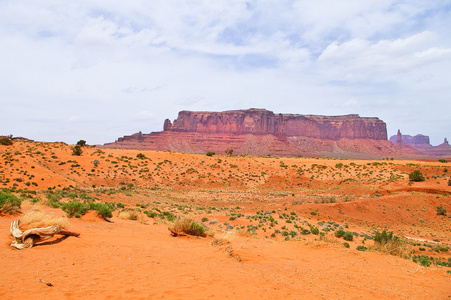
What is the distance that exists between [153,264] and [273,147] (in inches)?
5135

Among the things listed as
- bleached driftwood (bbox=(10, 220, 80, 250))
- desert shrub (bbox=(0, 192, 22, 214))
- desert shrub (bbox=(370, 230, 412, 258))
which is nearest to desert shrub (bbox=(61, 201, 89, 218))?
desert shrub (bbox=(0, 192, 22, 214))

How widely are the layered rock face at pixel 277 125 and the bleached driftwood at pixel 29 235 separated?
144 meters

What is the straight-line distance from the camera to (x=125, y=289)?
5.61 meters

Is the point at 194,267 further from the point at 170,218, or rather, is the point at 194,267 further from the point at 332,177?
the point at 332,177

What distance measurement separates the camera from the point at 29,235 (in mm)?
8367

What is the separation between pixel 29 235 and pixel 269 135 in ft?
471

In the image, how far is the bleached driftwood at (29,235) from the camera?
26.3 ft

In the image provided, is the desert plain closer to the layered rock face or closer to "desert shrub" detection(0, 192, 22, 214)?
"desert shrub" detection(0, 192, 22, 214)

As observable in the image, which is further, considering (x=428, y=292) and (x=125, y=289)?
(x=428, y=292)

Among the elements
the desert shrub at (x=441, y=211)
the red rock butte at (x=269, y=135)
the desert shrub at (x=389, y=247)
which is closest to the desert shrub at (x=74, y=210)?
the desert shrub at (x=389, y=247)

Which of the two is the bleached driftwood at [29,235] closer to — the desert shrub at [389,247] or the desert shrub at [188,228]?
the desert shrub at [188,228]

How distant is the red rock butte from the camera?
138875mm

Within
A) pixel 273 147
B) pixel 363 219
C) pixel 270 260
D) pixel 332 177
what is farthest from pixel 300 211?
pixel 273 147

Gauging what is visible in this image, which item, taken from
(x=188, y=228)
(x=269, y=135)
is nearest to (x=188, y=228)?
(x=188, y=228)
